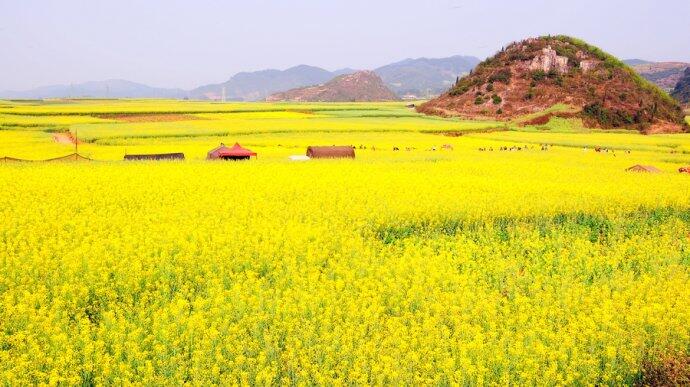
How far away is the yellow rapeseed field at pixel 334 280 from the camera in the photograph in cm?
775

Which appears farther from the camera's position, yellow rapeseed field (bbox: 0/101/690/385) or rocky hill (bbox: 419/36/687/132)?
rocky hill (bbox: 419/36/687/132)

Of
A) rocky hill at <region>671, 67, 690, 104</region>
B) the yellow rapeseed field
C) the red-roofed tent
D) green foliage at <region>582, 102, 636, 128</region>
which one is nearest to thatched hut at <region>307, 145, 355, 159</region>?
the red-roofed tent

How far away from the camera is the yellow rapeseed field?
7.75m

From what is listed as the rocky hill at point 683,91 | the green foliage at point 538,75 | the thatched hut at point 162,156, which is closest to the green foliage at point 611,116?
the green foliage at point 538,75

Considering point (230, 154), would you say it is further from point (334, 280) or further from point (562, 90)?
point (562, 90)

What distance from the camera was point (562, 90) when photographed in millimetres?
86062

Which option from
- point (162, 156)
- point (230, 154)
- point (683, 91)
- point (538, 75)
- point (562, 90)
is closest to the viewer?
point (230, 154)

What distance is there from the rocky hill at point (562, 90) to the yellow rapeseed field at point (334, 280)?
6439 centimetres

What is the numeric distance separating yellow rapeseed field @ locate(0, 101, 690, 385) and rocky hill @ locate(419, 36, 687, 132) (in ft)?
211

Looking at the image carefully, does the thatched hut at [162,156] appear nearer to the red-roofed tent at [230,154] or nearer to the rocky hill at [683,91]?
the red-roofed tent at [230,154]

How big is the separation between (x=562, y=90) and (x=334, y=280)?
84051 millimetres

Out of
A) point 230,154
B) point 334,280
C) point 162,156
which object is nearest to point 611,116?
point 230,154

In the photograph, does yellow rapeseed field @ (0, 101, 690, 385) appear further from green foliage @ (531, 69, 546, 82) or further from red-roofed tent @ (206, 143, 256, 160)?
green foliage @ (531, 69, 546, 82)

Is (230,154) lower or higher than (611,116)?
lower
